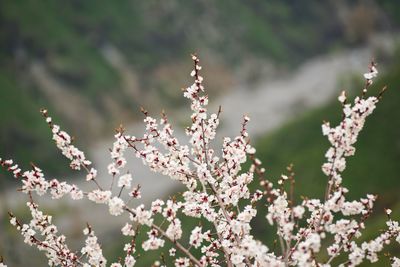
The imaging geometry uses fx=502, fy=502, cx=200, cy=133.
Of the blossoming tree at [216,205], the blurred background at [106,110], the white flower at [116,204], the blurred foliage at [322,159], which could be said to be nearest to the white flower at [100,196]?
the blossoming tree at [216,205]

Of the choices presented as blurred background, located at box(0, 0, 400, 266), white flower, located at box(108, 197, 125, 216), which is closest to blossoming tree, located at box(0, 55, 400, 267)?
white flower, located at box(108, 197, 125, 216)

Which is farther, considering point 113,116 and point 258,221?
point 113,116

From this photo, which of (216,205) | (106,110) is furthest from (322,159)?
(106,110)

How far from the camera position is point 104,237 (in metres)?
96.1

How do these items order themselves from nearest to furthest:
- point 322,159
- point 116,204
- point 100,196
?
point 116,204 → point 100,196 → point 322,159

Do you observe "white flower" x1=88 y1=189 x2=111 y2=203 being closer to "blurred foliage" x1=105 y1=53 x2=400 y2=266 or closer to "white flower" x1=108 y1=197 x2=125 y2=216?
"white flower" x1=108 y1=197 x2=125 y2=216

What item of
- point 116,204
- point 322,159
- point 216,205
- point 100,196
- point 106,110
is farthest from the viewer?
point 106,110

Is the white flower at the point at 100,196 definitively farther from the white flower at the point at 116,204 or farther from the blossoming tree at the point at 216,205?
the white flower at the point at 116,204

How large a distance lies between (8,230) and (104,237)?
22.6m

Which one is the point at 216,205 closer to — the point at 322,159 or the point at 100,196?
the point at 100,196

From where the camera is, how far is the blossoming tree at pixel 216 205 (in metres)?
9.16

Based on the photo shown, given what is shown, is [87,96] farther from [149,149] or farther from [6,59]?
[149,149]

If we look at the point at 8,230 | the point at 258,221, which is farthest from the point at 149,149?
the point at 8,230

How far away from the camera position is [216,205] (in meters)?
10.8
